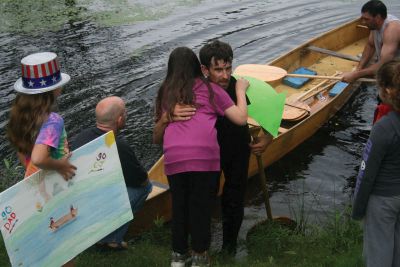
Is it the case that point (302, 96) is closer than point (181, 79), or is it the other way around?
point (181, 79)

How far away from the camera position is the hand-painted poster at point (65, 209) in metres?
3.14

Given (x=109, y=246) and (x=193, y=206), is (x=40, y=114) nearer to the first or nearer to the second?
(x=193, y=206)

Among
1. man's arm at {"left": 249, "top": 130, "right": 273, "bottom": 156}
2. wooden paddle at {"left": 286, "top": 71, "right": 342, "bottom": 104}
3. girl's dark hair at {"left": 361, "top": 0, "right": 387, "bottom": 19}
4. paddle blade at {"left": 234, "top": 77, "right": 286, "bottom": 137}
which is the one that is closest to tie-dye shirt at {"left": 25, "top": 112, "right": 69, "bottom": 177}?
paddle blade at {"left": 234, "top": 77, "right": 286, "bottom": 137}

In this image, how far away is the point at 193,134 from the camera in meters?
3.56

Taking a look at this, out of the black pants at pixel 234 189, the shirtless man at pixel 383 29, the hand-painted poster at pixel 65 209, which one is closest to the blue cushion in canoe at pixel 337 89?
the shirtless man at pixel 383 29

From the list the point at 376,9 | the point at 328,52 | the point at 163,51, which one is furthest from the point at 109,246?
the point at 163,51

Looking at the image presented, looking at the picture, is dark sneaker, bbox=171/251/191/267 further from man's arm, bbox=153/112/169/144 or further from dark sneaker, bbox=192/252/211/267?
man's arm, bbox=153/112/169/144

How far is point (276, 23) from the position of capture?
1362 cm

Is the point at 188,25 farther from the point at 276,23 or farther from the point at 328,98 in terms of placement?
the point at 328,98

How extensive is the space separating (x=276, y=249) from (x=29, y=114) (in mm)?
2840

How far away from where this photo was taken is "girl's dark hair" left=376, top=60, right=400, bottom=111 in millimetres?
3061

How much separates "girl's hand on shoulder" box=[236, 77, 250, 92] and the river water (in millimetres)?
2305

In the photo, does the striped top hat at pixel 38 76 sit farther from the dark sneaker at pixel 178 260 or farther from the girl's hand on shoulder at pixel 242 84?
the dark sneaker at pixel 178 260

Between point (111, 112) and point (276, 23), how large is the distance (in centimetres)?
1048
